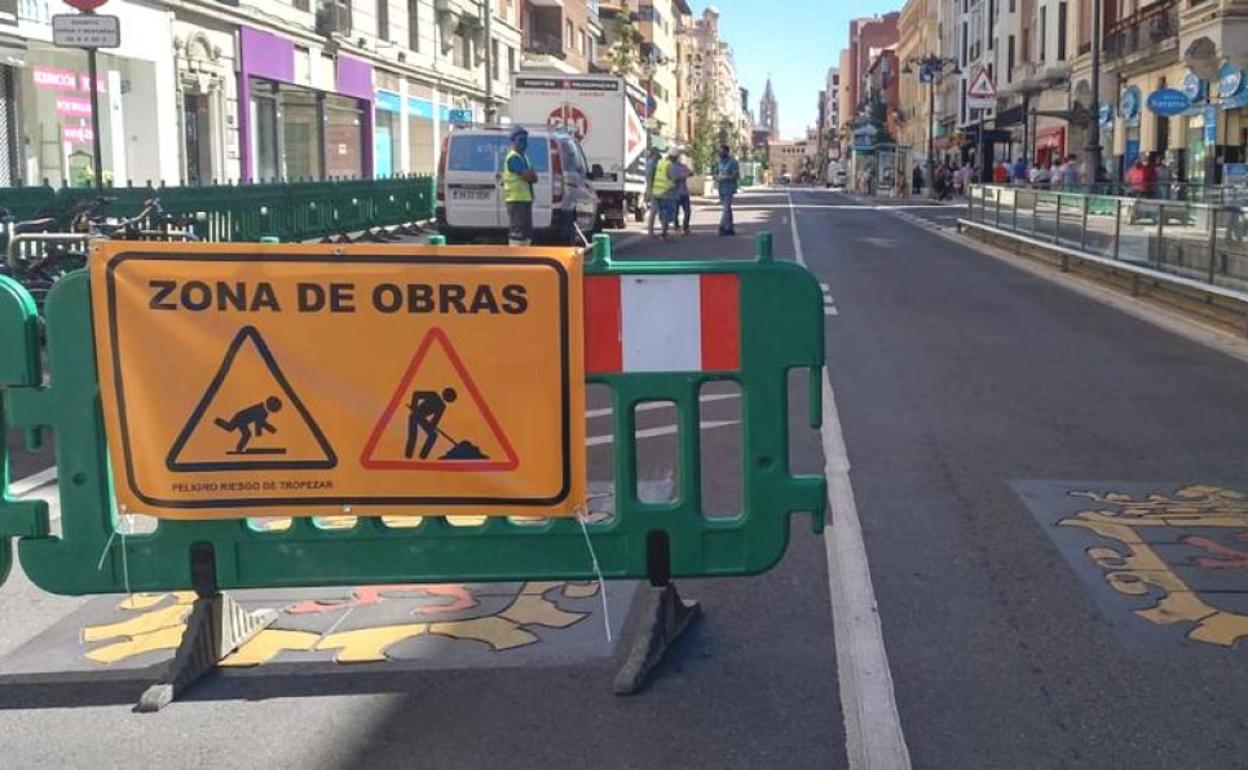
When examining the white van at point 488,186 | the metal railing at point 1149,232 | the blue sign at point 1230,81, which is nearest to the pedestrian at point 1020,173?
the blue sign at point 1230,81

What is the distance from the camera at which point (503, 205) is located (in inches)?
852

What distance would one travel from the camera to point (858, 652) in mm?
4707

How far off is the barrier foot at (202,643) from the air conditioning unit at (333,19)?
3063cm

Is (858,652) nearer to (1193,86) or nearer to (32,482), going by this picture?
(32,482)

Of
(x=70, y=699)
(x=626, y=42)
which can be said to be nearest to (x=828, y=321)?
(x=70, y=699)

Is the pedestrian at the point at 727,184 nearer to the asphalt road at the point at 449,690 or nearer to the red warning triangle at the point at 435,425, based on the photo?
the asphalt road at the point at 449,690

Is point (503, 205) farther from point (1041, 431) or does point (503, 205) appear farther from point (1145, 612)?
point (1145, 612)

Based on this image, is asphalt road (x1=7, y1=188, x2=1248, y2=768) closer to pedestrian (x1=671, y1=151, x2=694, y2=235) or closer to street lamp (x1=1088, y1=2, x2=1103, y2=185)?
pedestrian (x1=671, y1=151, x2=694, y2=235)

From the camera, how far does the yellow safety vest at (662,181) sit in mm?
29047

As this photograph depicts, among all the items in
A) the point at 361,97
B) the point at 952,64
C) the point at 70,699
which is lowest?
the point at 70,699

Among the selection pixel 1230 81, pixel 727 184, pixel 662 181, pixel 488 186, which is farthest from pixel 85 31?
pixel 1230 81

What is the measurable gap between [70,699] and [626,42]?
69.2 m

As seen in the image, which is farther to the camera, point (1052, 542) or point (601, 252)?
point (1052, 542)

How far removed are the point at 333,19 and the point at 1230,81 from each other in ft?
68.6
